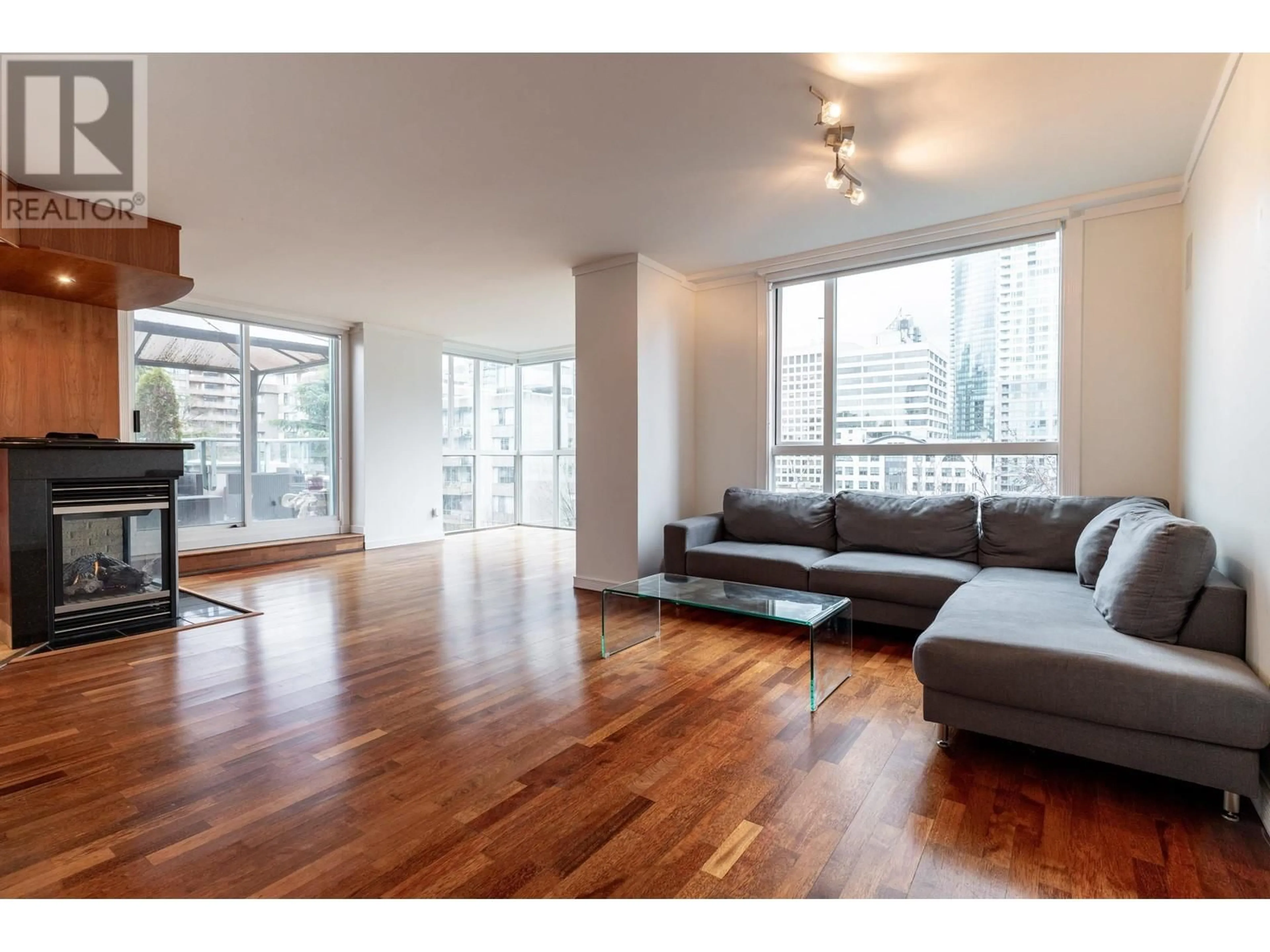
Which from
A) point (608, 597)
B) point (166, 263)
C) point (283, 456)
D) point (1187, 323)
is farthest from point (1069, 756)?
point (283, 456)

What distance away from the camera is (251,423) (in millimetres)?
5988

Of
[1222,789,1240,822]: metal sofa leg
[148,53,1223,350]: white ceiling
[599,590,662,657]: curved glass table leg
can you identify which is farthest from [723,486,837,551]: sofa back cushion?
[1222,789,1240,822]: metal sofa leg

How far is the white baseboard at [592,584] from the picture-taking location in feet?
14.8

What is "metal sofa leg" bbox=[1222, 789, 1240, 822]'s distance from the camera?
5.48 feet

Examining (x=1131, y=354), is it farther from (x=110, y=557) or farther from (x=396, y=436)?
(x=396, y=436)

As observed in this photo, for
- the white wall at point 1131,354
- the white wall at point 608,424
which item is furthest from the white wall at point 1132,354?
the white wall at point 608,424

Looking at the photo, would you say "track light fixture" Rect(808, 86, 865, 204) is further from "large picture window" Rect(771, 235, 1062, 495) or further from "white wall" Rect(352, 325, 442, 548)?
"white wall" Rect(352, 325, 442, 548)

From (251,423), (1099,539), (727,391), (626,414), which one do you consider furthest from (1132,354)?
(251,423)

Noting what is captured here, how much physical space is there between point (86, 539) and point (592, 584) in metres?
3.11

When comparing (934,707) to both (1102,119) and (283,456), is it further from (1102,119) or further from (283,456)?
(283,456)

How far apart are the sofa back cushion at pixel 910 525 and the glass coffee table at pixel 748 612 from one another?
67cm

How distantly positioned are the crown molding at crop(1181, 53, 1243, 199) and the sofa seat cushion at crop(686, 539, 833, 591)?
269 cm

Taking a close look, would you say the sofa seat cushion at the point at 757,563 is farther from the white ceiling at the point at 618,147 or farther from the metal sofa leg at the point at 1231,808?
the white ceiling at the point at 618,147
